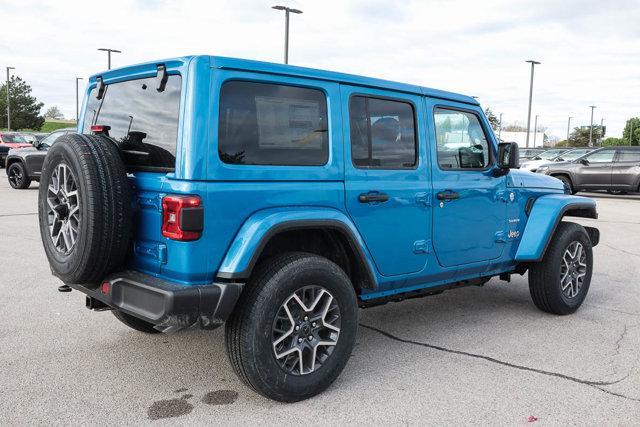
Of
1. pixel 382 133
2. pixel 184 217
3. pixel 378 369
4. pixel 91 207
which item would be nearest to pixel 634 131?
pixel 382 133

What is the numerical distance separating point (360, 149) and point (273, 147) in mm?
680

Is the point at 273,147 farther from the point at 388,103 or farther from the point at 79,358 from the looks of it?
the point at 79,358

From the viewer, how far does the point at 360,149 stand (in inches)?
151

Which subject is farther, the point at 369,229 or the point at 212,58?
the point at 369,229

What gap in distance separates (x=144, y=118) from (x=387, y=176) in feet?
5.13

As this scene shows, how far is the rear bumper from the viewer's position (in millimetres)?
2998

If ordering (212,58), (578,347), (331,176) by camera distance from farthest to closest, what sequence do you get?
1. (578,347)
2. (331,176)
3. (212,58)

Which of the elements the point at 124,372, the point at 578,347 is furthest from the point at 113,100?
the point at 578,347

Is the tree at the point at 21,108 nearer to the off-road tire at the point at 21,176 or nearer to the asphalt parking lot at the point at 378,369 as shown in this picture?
the off-road tire at the point at 21,176

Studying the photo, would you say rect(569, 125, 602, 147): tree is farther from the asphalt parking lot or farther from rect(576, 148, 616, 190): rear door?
the asphalt parking lot

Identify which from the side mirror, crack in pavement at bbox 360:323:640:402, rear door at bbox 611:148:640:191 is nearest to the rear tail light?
crack in pavement at bbox 360:323:640:402

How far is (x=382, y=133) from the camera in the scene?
3.98 meters

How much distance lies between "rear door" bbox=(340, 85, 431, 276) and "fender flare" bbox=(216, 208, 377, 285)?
29 centimetres

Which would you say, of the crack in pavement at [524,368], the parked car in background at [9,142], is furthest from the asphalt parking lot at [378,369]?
the parked car in background at [9,142]
